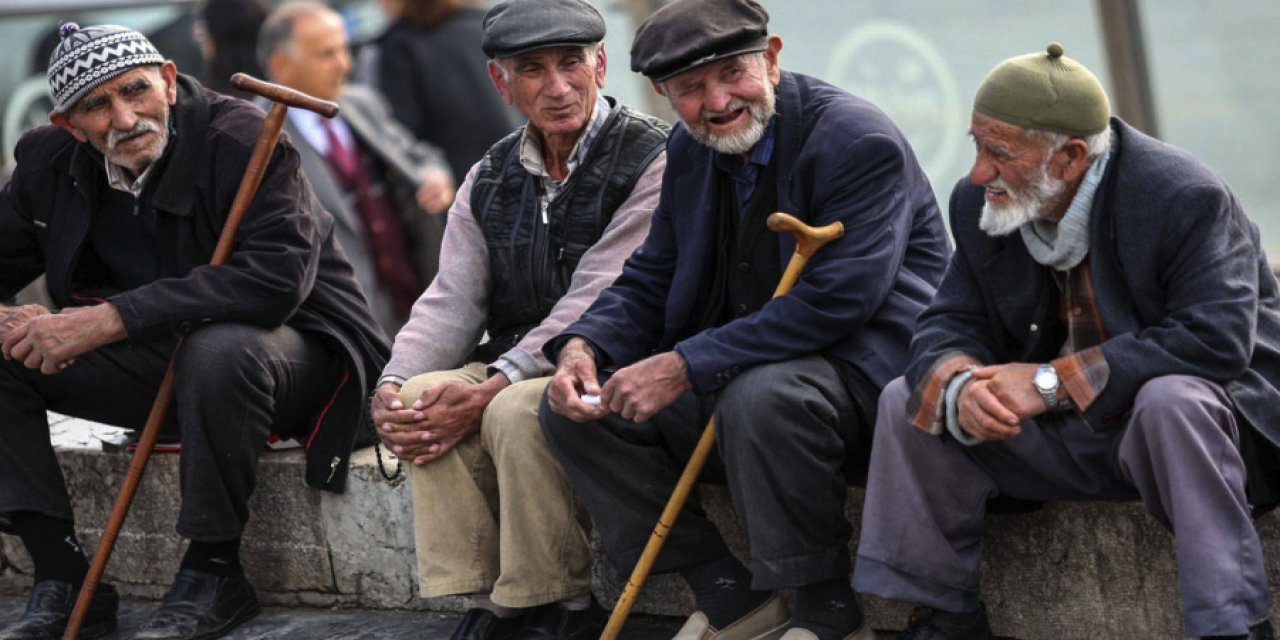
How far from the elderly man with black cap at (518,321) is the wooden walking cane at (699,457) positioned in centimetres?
22

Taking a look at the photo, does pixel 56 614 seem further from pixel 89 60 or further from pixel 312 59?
pixel 312 59

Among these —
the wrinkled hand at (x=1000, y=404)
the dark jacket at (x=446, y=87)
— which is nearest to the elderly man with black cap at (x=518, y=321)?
the wrinkled hand at (x=1000, y=404)

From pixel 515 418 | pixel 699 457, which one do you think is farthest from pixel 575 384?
pixel 699 457

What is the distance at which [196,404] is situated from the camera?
4.80 metres

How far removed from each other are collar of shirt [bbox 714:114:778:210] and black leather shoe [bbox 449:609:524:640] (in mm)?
1155

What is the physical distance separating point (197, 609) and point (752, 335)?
181 cm

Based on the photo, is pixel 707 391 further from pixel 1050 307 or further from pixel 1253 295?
pixel 1253 295

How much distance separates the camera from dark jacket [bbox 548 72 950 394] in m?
4.04

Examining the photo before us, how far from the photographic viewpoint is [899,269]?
4219 mm

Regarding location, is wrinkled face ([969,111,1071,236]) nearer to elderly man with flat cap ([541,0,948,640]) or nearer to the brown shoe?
elderly man with flat cap ([541,0,948,640])

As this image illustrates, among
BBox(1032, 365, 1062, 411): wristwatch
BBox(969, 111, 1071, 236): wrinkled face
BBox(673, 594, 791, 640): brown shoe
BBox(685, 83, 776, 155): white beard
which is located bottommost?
BBox(673, 594, 791, 640): brown shoe

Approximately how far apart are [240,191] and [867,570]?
2.03m

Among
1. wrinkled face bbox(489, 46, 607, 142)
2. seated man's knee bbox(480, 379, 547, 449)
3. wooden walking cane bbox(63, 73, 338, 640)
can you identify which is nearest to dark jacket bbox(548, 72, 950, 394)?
seated man's knee bbox(480, 379, 547, 449)

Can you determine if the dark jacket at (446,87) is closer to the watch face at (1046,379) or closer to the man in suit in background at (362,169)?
the man in suit in background at (362,169)
